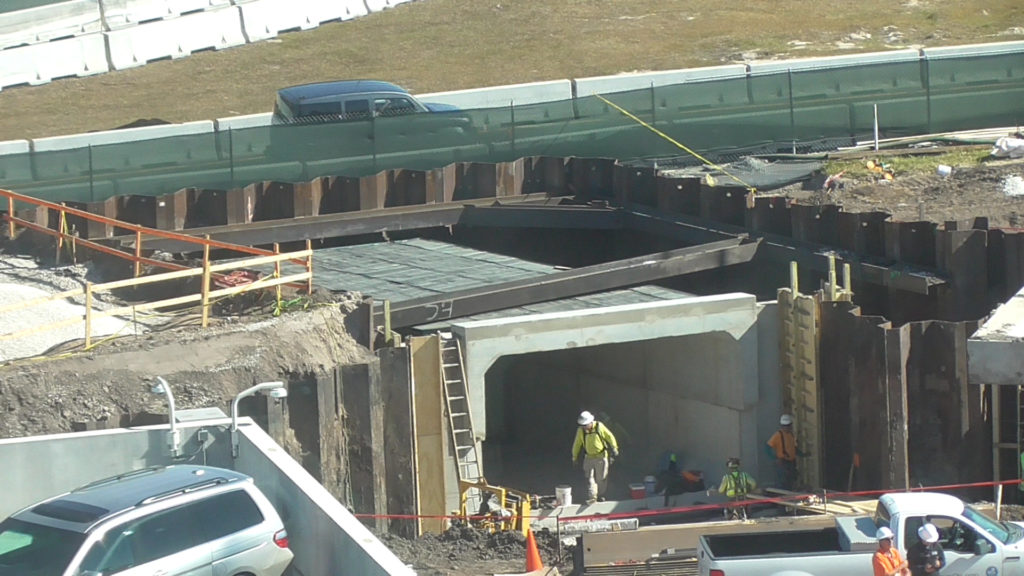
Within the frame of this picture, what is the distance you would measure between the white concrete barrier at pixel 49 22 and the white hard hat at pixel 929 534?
40.2 metres

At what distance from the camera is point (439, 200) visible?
97.1 ft

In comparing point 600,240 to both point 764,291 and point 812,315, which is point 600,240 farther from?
point 812,315

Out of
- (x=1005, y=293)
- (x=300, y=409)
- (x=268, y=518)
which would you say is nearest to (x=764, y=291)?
(x=1005, y=293)

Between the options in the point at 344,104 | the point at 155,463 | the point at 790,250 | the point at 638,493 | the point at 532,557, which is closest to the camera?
the point at 155,463

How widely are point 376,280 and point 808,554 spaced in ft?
36.2

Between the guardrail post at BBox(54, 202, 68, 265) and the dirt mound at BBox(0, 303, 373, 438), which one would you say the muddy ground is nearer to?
the dirt mound at BBox(0, 303, 373, 438)

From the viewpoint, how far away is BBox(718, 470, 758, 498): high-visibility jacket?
65.3 feet

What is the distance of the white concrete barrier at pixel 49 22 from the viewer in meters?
48.8

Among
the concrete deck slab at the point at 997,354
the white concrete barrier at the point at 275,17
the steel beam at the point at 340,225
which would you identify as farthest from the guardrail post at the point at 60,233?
the white concrete barrier at the point at 275,17

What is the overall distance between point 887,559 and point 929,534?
732mm

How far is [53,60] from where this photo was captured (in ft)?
154

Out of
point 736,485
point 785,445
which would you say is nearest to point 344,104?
point 785,445

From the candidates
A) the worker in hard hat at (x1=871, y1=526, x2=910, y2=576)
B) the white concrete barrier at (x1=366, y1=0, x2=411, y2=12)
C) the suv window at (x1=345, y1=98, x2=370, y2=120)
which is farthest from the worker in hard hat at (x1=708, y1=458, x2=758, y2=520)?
the white concrete barrier at (x1=366, y1=0, x2=411, y2=12)

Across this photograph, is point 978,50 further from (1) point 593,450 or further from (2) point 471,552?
(2) point 471,552
